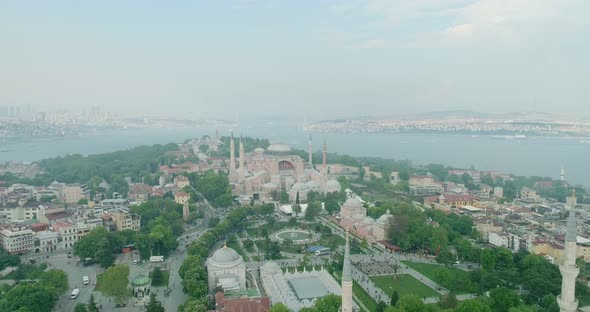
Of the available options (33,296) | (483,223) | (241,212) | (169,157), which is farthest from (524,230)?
(169,157)

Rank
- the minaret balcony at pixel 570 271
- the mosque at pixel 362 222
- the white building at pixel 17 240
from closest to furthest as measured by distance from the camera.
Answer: the minaret balcony at pixel 570 271 < the white building at pixel 17 240 < the mosque at pixel 362 222

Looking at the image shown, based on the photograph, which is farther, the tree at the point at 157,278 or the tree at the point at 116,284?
the tree at the point at 157,278

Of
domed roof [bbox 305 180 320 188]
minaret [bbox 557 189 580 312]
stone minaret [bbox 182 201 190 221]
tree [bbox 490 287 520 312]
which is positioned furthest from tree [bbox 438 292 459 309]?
domed roof [bbox 305 180 320 188]

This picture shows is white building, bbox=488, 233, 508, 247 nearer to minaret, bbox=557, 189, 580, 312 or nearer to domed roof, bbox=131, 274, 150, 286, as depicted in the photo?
minaret, bbox=557, 189, 580, 312

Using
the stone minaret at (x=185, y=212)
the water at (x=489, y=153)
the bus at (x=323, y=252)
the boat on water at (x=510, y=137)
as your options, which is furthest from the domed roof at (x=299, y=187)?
the boat on water at (x=510, y=137)

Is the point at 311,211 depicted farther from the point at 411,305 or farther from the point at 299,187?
the point at 411,305

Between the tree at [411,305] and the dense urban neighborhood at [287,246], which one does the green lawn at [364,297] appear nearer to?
the dense urban neighborhood at [287,246]
